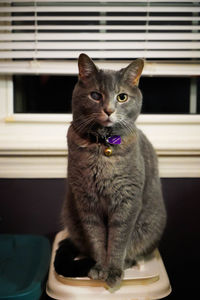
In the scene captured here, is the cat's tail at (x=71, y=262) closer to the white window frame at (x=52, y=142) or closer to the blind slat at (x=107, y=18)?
the white window frame at (x=52, y=142)

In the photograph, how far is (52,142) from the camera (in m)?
1.40

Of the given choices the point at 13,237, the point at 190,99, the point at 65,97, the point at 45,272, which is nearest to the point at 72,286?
the point at 45,272

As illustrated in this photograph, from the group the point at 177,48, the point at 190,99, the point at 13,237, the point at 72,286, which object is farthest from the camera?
the point at 190,99

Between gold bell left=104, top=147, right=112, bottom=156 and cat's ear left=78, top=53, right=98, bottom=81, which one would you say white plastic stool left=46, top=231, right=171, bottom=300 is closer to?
gold bell left=104, top=147, right=112, bottom=156

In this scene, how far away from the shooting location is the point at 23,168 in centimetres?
142

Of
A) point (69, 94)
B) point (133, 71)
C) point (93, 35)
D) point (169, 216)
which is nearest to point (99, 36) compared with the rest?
point (93, 35)

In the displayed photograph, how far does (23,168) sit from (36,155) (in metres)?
0.09

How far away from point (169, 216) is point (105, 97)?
2.51 feet

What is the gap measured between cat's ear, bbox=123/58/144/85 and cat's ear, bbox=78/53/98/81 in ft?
0.33

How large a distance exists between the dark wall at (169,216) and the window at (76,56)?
0.06m

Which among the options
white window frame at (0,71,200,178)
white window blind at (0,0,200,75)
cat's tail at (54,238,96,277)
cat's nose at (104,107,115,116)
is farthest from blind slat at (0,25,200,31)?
cat's tail at (54,238,96,277)

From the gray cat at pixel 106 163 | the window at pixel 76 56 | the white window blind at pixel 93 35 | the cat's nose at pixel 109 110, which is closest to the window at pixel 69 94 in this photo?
the window at pixel 76 56

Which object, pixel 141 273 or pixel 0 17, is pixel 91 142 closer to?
pixel 141 273

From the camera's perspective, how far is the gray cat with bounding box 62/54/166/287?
98 cm
